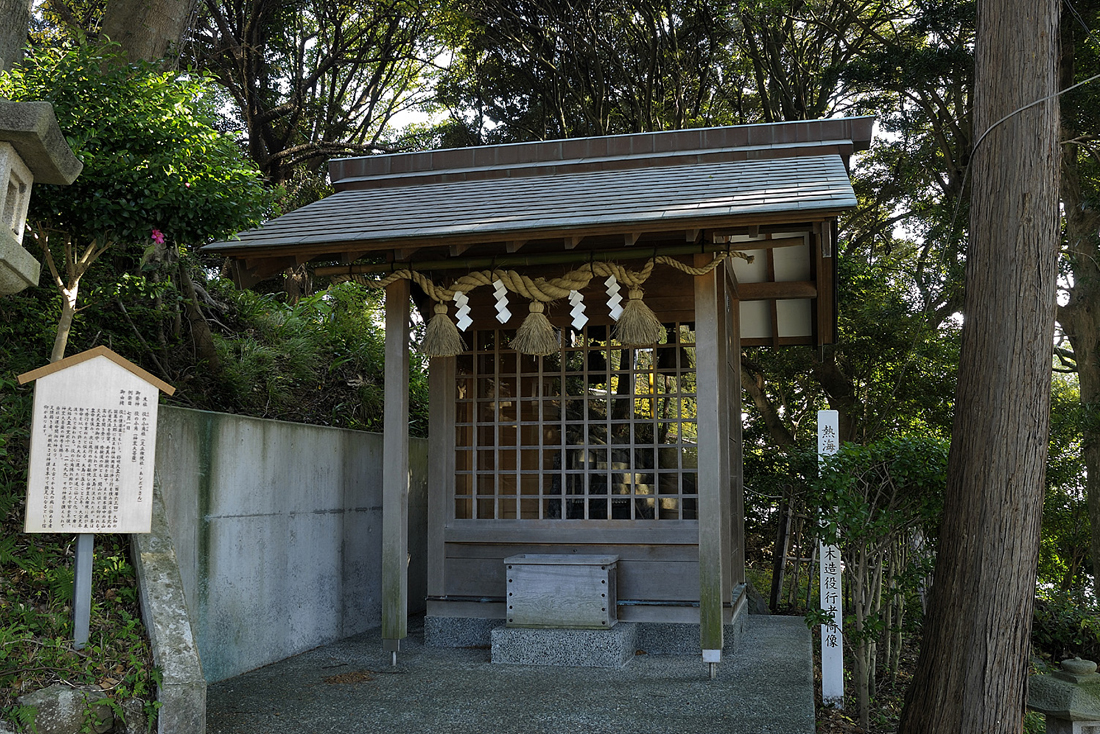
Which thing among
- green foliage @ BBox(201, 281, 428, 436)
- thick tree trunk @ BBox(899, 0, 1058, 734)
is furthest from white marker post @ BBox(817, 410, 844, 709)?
green foliage @ BBox(201, 281, 428, 436)

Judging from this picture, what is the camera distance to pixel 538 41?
50.0 ft

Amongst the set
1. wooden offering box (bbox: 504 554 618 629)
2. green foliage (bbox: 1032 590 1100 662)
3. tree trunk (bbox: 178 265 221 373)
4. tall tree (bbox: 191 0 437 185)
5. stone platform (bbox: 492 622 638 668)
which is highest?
tall tree (bbox: 191 0 437 185)

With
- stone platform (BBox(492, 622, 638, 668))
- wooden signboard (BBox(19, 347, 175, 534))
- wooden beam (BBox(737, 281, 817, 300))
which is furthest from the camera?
wooden beam (BBox(737, 281, 817, 300))

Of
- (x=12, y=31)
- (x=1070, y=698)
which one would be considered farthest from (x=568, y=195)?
(x=1070, y=698)

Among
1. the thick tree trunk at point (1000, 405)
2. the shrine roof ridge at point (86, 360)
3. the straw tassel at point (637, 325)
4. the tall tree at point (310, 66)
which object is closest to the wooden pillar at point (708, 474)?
the straw tassel at point (637, 325)

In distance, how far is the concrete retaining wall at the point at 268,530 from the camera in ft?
17.5

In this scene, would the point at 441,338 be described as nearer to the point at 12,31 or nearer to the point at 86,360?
the point at 86,360

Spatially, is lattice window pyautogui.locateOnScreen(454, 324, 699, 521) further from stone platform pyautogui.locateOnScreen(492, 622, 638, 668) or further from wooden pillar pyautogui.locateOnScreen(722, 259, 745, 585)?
stone platform pyautogui.locateOnScreen(492, 622, 638, 668)

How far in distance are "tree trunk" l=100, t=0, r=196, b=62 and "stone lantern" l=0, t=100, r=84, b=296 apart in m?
4.29

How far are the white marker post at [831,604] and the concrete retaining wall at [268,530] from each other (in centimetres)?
396

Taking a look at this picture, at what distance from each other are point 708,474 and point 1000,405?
1.80 metres

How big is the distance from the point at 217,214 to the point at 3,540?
7.64ft

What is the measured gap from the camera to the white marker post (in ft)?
20.0

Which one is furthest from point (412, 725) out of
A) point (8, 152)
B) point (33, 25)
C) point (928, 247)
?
point (33, 25)
